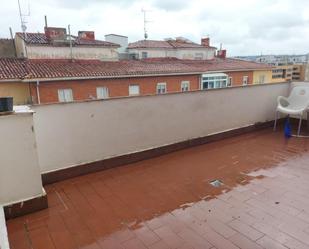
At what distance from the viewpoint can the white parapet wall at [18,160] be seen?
74.0 inches

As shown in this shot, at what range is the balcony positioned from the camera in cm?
178

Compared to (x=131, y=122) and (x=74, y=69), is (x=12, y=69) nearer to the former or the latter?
(x=74, y=69)

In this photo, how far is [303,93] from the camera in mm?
4387

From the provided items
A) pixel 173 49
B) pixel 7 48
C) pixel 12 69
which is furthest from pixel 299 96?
pixel 7 48

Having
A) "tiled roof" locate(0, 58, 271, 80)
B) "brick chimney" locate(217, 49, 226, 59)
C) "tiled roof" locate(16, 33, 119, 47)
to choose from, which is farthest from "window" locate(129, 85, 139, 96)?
"brick chimney" locate(217, 49, 226, 59)

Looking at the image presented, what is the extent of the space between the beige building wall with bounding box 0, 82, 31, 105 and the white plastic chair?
1007 cm

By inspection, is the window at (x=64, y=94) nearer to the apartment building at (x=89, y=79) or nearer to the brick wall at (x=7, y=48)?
the apartment building at (x=89, y=79)

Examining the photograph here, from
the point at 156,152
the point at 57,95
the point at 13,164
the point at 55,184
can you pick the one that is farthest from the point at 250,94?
the point at 57,95

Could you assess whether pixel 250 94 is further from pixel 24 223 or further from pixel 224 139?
pixel 24 223

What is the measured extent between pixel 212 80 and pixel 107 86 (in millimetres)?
7805

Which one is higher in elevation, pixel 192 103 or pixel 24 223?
pixel 192 103

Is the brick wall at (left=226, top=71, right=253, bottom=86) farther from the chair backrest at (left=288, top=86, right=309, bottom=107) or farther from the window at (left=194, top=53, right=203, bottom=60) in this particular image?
the chair backrest at (left=288, top=86, right=309, bottom=107)

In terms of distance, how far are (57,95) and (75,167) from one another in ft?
31.1

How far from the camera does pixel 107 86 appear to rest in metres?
12.4
